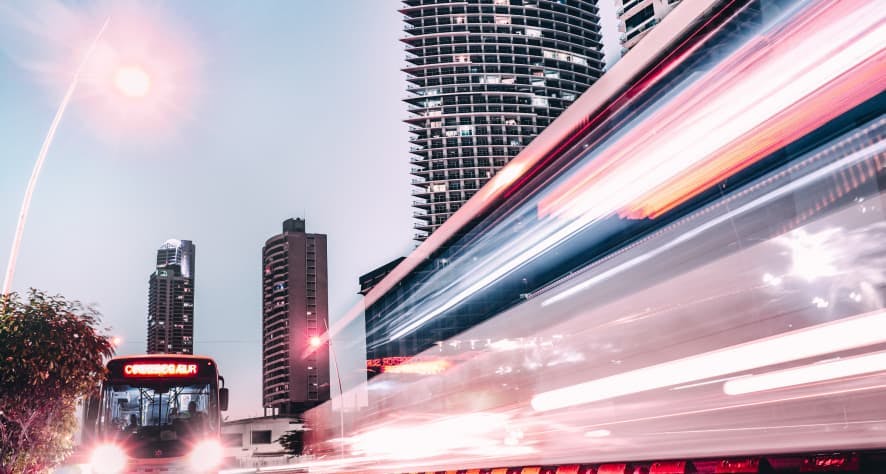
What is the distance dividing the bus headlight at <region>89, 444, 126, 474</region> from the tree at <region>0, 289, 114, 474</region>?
1.71 ft

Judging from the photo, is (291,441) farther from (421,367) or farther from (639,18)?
(421,367)

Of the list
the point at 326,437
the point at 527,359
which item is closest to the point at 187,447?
the point at 527,359

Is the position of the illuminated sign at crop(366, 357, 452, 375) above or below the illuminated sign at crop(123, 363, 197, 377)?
below

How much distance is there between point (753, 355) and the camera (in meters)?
3.94

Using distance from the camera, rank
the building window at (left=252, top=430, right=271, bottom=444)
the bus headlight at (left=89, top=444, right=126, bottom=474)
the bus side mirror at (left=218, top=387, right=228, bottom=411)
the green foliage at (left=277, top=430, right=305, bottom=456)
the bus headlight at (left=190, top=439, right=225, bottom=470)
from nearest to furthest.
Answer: the bus headlight at (left=89, top=444, right=126, bottom=474) → the bus headlight at (left=190, top=439, right=225, bottom=470) → the bus side mirror at (left=218, top=387, right=228, bottom=411) → the building window at (left=252, top=430, right=271, bottom=444) → the green foliage at (left=277, top=430, right=305, bottom=456)

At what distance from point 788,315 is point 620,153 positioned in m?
1.98

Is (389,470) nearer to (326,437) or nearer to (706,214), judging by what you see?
(706,214)

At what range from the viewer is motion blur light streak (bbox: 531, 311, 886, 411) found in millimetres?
3428

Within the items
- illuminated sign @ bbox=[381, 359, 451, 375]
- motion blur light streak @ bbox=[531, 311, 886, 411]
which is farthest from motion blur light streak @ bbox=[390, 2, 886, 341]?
illuminated sign @ bbox=[381, 359, 451, 375]

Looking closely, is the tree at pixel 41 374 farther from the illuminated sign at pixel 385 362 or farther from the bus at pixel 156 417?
the illuminated sign at pixel 385 362

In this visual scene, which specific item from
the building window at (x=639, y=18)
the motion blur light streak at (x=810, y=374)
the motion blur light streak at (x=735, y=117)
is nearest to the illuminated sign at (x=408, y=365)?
→ the motion blur light streak at (x=735, y=117)

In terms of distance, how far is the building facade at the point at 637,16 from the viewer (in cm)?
9044

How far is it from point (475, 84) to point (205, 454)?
505 ft

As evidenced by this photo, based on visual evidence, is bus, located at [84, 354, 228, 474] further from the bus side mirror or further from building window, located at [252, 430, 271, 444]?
building window, located at [252, 430, 271, 444]
